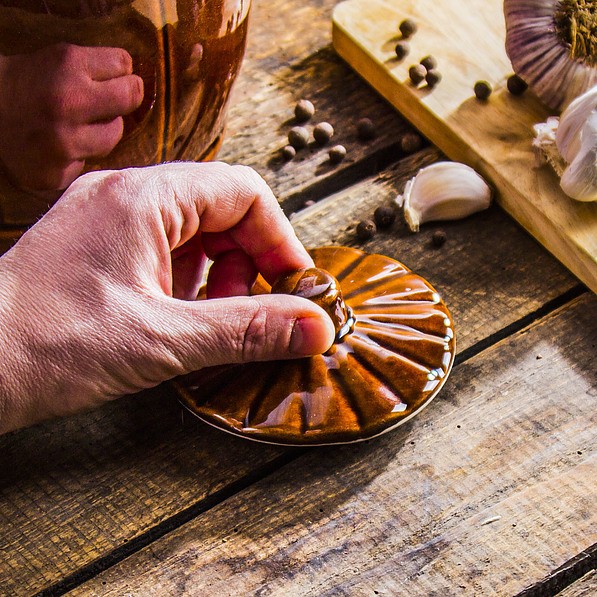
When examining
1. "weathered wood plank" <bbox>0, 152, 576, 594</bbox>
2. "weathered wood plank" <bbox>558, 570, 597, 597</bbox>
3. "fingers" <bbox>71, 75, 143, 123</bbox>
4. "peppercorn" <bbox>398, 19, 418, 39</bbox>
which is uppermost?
"fingers" <bbox>71, 75, 143, 123</bbox>

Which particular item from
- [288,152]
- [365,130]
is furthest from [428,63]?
[288,152]

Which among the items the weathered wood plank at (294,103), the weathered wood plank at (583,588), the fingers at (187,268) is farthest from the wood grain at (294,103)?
the weathered wood plank at (583,588)

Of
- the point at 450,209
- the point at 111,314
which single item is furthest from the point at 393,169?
the point at 111,314

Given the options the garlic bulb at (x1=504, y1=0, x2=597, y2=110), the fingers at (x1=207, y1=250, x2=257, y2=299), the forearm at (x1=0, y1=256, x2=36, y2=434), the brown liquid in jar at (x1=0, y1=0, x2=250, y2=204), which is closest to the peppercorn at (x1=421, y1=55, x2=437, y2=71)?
the garlic bulb at (x1=504, y1=0, x2=597, y2=110)

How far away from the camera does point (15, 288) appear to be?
753 mm

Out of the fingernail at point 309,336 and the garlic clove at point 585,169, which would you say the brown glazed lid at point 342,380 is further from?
the garlic clove at point 585,169

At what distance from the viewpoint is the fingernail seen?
81 cm

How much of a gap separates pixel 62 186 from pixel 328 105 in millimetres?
490

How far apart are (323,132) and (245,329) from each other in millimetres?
479

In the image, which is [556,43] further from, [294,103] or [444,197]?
[294,103]

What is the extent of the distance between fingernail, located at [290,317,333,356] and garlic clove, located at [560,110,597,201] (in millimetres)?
386

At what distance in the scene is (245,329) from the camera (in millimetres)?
792

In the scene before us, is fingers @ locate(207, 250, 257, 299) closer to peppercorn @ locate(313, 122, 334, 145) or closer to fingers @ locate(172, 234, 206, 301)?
fingers @ locate(172, 234, 206, 301)

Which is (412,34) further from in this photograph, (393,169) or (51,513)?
(51,513)
